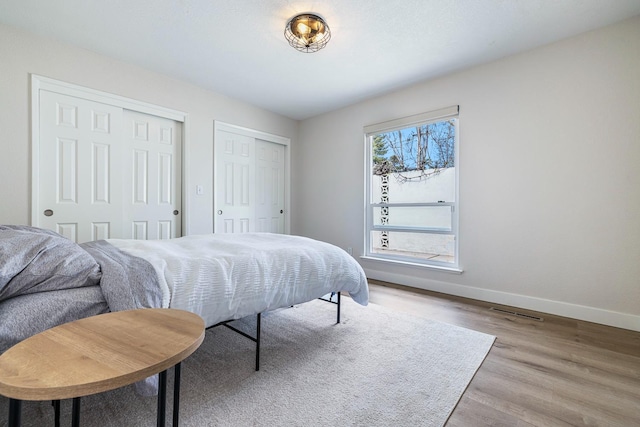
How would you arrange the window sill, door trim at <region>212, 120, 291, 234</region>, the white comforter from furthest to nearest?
door trim at <region>212, 120, 291, 234</region>
the window sill
the white comforter

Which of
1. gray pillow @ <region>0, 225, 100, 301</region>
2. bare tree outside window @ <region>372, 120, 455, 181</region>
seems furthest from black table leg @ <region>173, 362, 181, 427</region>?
bare tree outside window @ <region>372, 120, 455, 181</region>

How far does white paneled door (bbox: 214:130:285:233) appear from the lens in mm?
3854

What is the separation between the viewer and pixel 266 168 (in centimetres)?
445

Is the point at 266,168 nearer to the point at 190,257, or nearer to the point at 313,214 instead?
the point at 313,214

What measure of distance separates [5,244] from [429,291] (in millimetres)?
3479

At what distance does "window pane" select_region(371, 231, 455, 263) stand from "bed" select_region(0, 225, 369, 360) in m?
1.74

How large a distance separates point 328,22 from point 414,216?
2.35 m

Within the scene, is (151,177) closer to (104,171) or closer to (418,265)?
(104,171)

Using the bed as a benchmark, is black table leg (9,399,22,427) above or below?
below

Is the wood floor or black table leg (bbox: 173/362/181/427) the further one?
the wood floor

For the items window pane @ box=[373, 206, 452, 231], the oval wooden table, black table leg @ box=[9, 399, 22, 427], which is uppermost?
window pane @ box=[373, 206, 452, 231]

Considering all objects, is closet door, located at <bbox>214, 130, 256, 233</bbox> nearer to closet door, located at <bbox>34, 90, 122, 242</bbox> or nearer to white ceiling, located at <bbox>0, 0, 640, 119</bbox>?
white ceiling, located at <bbox>0, 0, 640, 119</bbox>

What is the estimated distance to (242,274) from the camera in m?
1.61

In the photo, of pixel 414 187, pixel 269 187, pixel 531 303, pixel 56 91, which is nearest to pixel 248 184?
pixel 269 187
